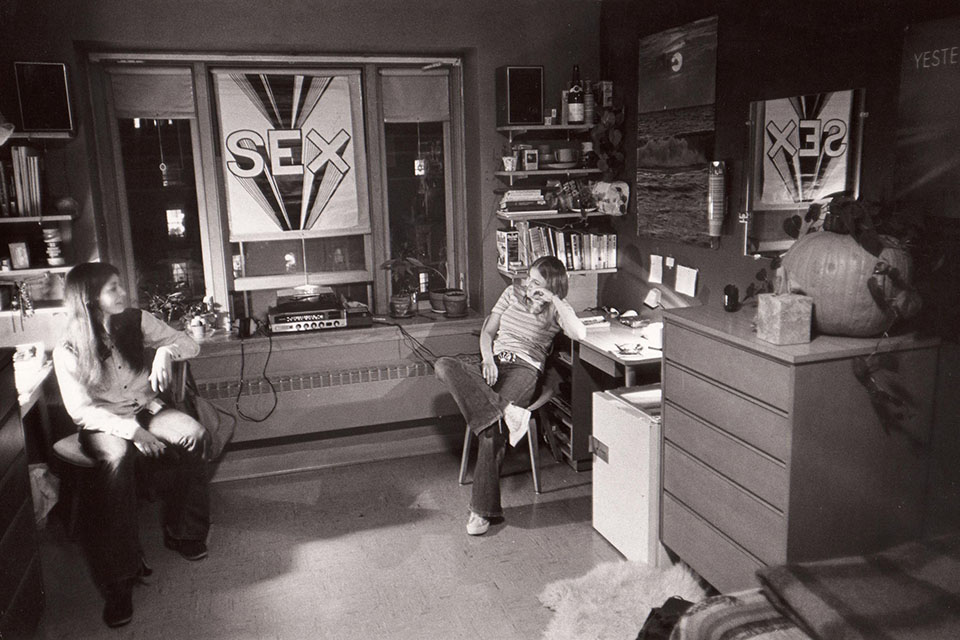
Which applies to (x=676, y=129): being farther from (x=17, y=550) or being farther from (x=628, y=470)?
(x=17, y=550)

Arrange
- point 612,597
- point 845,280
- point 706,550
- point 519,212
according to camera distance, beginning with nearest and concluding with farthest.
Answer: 1. point 845,280
2. point 706,550
3. point 612,597
4. point 519,212

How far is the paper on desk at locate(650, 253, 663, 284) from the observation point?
13.8ft

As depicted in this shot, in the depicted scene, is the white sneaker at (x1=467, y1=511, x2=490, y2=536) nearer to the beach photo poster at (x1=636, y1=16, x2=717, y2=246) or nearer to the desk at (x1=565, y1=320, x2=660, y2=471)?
the desk at (x1=565, y1=320, x2=660, y2=471)

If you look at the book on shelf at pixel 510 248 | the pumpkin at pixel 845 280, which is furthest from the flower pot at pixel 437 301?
the pumpkin at pixel 845 280

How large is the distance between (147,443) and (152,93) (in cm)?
217

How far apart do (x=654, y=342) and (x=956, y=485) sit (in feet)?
5.24

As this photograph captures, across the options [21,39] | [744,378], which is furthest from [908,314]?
[21,39]

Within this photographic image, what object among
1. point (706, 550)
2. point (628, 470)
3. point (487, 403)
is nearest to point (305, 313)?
point (487, 403)

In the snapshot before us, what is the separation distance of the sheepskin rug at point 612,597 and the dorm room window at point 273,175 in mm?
2374

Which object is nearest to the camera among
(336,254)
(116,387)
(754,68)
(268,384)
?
(754,68)

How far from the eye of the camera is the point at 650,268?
4328mm

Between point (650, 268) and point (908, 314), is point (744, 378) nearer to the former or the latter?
point (908, 314)

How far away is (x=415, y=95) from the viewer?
15.6ft

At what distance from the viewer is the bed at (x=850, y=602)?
1.88 metres
